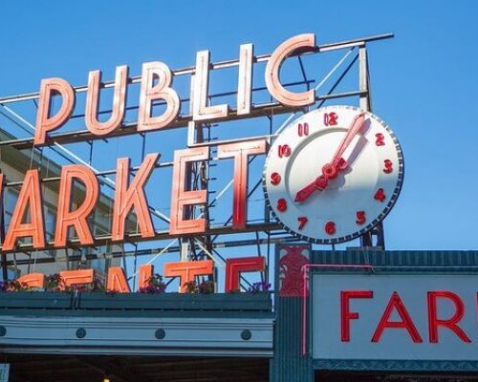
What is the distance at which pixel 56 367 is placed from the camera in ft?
73.1

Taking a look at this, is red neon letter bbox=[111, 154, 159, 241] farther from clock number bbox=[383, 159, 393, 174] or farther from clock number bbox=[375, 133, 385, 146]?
clock number bbox=[383, 159, 393, 174]

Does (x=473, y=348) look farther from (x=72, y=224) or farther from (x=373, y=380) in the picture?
(x=72, y=224)

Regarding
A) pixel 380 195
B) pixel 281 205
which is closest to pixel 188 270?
pixel 281 205

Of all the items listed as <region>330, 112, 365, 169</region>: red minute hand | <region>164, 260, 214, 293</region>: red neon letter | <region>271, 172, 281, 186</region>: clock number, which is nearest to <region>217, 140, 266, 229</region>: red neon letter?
<region>164, 260, 214, 293</region>: red neon letter

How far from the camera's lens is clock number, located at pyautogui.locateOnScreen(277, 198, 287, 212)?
83.7 feet

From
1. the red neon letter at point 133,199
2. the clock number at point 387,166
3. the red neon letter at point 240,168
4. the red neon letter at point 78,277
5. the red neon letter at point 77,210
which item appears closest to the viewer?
the clock number at point 387,166

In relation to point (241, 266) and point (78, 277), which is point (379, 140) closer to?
point (241, 266)

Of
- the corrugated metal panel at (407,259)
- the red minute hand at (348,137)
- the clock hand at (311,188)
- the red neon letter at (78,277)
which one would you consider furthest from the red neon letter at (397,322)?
the red neon letter at (78,277)

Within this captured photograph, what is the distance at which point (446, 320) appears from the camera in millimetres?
18109

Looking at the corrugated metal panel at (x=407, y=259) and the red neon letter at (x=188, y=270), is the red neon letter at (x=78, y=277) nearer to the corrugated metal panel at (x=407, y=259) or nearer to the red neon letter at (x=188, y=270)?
the red neon letter at (x=188, y=270)

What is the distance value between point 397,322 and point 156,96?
16.9m

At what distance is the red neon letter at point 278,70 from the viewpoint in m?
30.4

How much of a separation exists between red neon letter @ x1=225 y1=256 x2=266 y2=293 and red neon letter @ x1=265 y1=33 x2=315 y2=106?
6.48 m

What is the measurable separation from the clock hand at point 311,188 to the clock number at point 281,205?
1.18 ft
